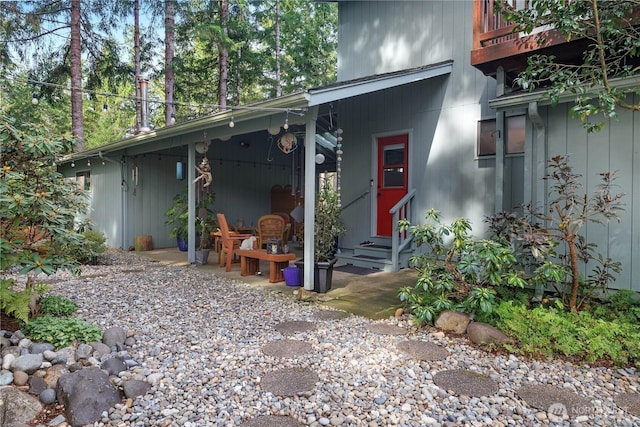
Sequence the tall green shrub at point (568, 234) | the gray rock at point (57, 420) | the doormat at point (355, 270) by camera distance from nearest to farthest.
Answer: the gray rock at point (57, 420) → the tall green shrub at point (568, 234) → the doormat at point (355, 270)

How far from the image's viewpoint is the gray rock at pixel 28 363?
2.57m

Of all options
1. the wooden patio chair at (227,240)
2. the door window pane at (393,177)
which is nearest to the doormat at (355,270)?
the door window pane at (393,177)

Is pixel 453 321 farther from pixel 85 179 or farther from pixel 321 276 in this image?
pixel 85 179

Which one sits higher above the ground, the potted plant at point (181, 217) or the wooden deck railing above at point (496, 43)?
the wooden deck railing above at point (496, 43)

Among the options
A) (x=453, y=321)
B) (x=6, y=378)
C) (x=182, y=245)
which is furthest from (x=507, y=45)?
(x=182, y=245)

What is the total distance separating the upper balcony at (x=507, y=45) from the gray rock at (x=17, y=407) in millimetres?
4608

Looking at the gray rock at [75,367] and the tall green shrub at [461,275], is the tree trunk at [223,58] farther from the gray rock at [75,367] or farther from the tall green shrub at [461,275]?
the gray rock at [75,367]

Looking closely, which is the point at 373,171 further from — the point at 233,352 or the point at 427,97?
the point at 233,352

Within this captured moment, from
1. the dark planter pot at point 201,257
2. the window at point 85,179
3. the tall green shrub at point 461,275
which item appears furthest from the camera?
the window at point 85,179

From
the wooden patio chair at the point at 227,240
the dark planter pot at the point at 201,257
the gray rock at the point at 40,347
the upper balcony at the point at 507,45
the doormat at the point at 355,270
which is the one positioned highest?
the upper balcony at the point at 507,45

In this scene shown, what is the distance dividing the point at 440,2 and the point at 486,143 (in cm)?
233

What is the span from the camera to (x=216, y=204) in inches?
386

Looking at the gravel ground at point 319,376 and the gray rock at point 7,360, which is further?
the gray rock at point 7,360

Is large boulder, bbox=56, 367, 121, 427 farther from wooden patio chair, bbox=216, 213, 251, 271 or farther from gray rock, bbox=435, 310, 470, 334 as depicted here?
wooden patio chair, bbox=216, 213, 251, 271
